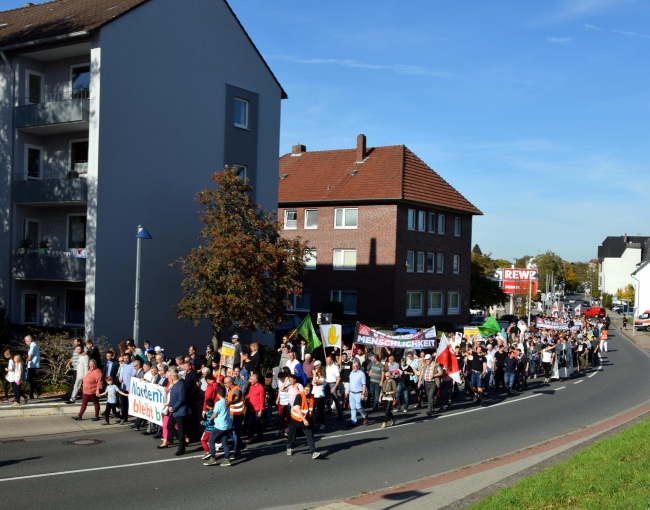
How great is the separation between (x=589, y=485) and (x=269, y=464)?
225 inches

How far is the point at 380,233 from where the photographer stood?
4503cm

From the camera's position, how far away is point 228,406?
12789 millimetres

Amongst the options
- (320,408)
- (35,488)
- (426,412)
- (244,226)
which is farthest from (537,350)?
(35,488)

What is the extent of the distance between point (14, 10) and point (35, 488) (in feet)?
89.8

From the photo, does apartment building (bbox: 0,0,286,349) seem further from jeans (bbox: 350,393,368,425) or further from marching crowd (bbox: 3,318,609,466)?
jeans (bbox: 350,393,368,425)

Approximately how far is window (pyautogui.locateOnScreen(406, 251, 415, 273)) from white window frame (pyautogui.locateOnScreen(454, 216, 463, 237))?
618 cm

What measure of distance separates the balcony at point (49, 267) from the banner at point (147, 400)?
10446 millimetres

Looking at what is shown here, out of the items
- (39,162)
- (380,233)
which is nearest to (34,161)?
(39,162)

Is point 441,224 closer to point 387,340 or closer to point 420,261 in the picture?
point 420,261

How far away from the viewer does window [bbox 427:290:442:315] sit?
4777 cm

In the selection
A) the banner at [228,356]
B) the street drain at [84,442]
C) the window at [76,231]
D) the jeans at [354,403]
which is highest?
the window at [76,231]

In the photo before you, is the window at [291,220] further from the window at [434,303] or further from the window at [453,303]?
the window at [453,303]

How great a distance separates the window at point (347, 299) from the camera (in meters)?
45.5

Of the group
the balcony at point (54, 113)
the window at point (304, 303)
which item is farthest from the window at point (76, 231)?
the window at point (304, 303)
